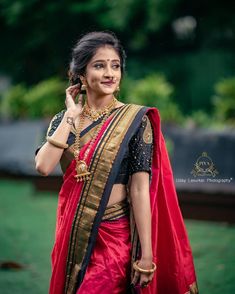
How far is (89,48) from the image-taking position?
2.42m

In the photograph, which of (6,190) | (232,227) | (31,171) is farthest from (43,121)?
(232,227)

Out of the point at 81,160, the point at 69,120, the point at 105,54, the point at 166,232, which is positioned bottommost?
the point at 166,232

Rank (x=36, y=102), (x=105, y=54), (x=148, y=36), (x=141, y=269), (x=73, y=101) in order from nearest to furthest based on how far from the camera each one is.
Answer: (x=141, y=269) < (x=105, y=54) < (x=73, y=101) < (x=36, y=102) < (x=148, y=36)

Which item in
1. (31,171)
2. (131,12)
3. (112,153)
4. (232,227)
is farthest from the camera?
(131,12)

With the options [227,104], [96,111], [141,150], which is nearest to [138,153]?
[141,150]

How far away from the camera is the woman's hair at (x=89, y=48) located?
95.3 inches

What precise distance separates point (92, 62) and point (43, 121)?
753 centimetres

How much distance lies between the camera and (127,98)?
988 cm

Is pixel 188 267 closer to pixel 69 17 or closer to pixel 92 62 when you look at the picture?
pixel 92 62

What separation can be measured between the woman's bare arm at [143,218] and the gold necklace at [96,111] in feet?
1.08

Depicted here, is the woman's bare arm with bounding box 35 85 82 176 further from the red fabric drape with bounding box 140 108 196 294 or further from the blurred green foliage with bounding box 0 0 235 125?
the blurred green foliage with bounding box 0 0 235 125

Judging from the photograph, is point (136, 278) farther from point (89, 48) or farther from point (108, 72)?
point (89, 48)

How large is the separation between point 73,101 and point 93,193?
45 centimetres

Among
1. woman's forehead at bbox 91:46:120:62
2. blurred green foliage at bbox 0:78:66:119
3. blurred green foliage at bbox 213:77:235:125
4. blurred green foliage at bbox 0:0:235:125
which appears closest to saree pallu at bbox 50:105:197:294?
woman's forehead at bbox 91:46:120:62
